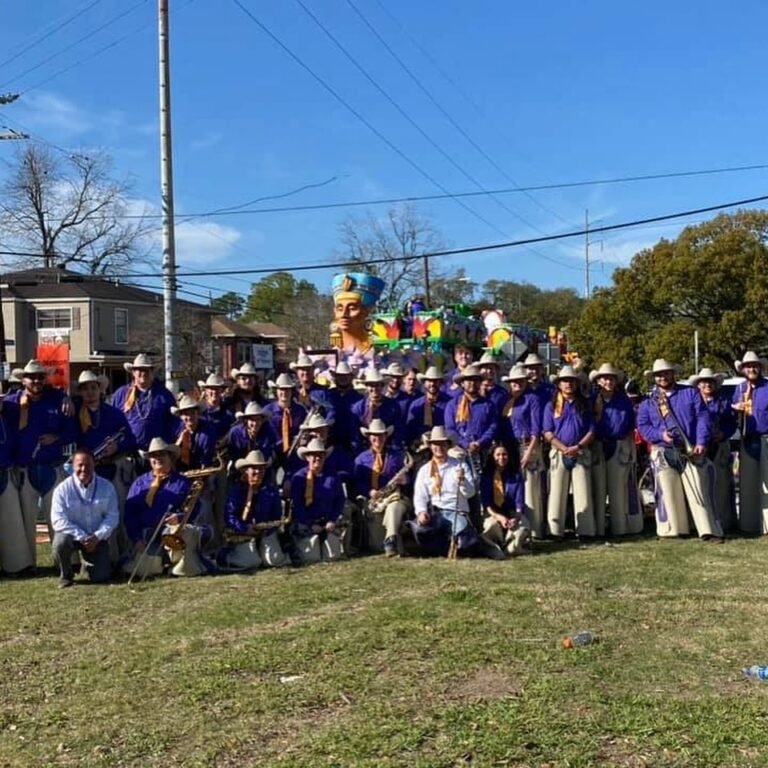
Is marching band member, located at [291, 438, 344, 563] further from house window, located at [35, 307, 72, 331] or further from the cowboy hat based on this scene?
house window, located at [35, 307, 72, 331]

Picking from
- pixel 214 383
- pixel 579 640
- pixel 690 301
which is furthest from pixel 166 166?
pixel 690 301

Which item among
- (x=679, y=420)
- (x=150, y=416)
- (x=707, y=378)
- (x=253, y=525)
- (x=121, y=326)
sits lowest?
(x=253, y=525)

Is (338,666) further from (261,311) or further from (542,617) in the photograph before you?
(261,311)

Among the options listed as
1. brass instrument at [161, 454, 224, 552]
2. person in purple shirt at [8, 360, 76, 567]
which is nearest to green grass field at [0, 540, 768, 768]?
brass instrument at [161, 454, 224, 552]

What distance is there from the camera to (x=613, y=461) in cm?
966

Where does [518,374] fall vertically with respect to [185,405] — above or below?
above

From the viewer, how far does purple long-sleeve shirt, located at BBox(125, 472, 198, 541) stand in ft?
26.7

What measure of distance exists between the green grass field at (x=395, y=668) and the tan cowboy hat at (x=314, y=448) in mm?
1169

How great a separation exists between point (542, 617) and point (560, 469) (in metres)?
3.30

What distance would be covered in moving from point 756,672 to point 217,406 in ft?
19.2

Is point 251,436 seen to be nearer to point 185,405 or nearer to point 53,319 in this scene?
point 185,405

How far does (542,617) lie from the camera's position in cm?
632

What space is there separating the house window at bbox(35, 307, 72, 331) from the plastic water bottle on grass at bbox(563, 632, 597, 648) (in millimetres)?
39582

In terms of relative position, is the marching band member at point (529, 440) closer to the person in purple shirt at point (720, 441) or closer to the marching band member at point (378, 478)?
the marching band member at point (378, 478)
